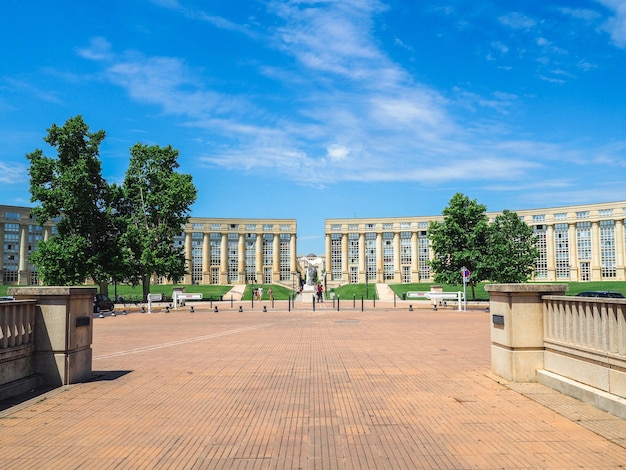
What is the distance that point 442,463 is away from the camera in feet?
17.3

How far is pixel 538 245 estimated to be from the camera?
112m

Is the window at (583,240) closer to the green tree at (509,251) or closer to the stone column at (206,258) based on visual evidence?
the green tree at (509,251)

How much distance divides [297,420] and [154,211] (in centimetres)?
4394

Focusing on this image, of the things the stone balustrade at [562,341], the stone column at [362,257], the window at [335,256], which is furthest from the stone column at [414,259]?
the stone balustrade at [562,341]

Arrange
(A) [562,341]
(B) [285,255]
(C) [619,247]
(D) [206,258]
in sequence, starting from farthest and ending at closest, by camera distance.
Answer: (B) [285,255] < (D) [206,258] < (C) [619,247] < (A) [562,341]

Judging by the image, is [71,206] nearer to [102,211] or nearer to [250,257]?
[102,211]

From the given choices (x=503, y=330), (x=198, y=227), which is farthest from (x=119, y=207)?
(x=198, y=227)

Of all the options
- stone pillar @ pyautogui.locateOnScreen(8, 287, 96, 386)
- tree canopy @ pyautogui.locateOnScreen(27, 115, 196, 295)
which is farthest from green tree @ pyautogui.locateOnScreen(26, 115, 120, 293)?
stone pillar @ pyautogui.locateOnScreen(8, 287, 96, 386)

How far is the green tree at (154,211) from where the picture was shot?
147ft

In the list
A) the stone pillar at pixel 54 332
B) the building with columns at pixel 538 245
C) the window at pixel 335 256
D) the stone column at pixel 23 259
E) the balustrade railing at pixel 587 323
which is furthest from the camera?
the window at pixel 335 256

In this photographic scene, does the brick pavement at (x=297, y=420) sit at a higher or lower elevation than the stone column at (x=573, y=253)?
lower

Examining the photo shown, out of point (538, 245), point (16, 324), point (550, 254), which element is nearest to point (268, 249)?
point (538, 245)

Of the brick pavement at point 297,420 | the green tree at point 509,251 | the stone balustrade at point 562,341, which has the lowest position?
the brick pavement at point 297,420

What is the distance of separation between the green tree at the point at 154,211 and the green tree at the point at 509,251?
28.6 meters
